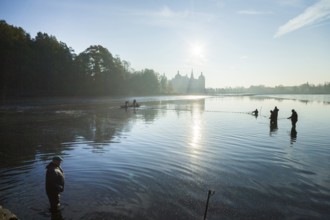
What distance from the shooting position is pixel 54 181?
8656 millimetres

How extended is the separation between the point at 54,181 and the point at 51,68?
9325 cm

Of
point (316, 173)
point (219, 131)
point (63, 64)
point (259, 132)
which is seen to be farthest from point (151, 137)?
point (63, 64)

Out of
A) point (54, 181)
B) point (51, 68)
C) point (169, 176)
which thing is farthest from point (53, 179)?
point (51, 68)

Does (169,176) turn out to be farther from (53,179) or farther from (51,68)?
(51,68)

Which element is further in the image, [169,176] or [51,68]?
[51,68]

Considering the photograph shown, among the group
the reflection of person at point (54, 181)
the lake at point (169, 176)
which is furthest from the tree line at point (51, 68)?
the reflection of person at point (54, 181)

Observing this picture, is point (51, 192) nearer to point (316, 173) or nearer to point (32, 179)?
point (32, 179)

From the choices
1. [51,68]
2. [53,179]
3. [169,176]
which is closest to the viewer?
[53,179]

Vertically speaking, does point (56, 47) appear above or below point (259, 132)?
above

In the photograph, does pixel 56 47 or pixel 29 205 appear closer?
pixel 29 205

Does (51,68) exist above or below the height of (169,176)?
above

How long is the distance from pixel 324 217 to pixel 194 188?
192 inches

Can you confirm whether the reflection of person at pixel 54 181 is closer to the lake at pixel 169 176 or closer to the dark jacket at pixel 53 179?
the dark jacket at pixel 53 179

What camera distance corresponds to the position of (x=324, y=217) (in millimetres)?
9008
